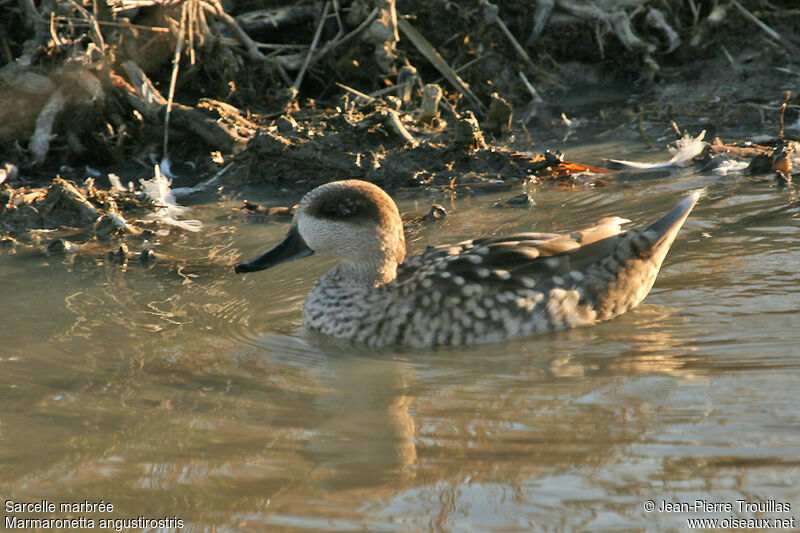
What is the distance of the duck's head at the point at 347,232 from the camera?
575 centimetres

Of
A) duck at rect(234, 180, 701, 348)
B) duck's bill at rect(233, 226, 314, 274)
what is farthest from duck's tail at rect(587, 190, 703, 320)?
duck's bill at rect(233, 226, 314, 274)

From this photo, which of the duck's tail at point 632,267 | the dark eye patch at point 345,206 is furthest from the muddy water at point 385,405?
the dark eye patch at point 345,206

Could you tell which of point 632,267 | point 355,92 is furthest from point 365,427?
point 355,92

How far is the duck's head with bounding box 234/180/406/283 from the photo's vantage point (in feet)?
18.9

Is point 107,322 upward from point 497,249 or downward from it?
downward

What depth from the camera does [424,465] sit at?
3826 mm

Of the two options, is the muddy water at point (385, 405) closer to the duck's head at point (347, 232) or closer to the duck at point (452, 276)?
the duck at point (452, 276)

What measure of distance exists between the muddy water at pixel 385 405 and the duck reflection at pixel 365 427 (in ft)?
0.04

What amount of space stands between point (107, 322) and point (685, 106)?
21.8 ft

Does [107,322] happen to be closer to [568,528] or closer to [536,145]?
[568,528]

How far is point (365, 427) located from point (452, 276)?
1.48 metres

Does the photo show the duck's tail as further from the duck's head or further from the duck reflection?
the duck reflection

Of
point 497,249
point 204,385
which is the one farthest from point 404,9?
point 204,385

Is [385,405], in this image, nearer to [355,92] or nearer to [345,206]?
[345,206]
